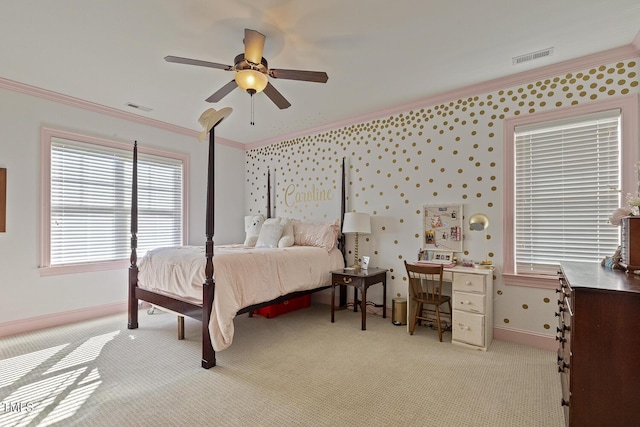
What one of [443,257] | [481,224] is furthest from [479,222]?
[443,257]

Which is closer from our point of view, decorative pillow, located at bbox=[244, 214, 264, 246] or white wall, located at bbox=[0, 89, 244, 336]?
white wall, located at bbox=[0, 89, 244, 336]

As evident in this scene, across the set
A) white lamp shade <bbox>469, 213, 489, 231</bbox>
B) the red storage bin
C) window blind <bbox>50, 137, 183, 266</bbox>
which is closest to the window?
window blind <bbox>50, 137, 183, 266</bbox>

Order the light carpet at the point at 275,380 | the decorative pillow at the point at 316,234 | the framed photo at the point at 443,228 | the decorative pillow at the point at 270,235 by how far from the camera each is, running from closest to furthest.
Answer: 1. the light carpet at the point at 275,380
2. the framed photo at the point at 443,228
3. the decorative pillow at the point at 316,234
4. the decorative pillow at the point at 270,235

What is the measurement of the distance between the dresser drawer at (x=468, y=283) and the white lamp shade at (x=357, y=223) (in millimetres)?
1226

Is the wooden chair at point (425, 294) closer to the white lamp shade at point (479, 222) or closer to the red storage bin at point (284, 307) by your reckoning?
the white lamp shade at point (479, 222)

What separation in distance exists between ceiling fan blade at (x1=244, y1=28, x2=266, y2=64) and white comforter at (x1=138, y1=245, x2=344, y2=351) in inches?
66.4

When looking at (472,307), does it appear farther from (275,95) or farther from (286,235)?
(275,95)

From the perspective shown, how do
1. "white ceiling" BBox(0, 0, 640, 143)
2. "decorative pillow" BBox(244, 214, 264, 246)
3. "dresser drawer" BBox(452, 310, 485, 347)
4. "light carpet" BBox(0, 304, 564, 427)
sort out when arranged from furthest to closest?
1. "decorative pillow" BBox(244, 214, 264, 246)
2. "dresser drawer" BBox(452, 310, 485, 347)
3. "white ceiling" BBox(0, 0, 640, 143)
4. "light carpet" BBox(0, 304, 564, 427)

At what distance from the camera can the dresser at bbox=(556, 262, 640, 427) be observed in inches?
55.7

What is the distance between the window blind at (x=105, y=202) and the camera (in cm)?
374

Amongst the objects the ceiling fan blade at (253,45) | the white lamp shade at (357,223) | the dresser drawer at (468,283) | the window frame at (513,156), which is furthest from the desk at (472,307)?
the ceiling fan blade at (253,45)

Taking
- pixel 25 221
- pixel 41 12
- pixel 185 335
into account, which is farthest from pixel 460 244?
pixel 25 221

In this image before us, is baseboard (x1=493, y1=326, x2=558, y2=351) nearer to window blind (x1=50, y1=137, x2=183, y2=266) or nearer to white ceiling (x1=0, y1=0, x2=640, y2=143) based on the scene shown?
white ceiling (x1=0, y1=0, x2=640, y2=143)

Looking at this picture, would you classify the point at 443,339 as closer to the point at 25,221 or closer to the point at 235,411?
the point at 235,411
